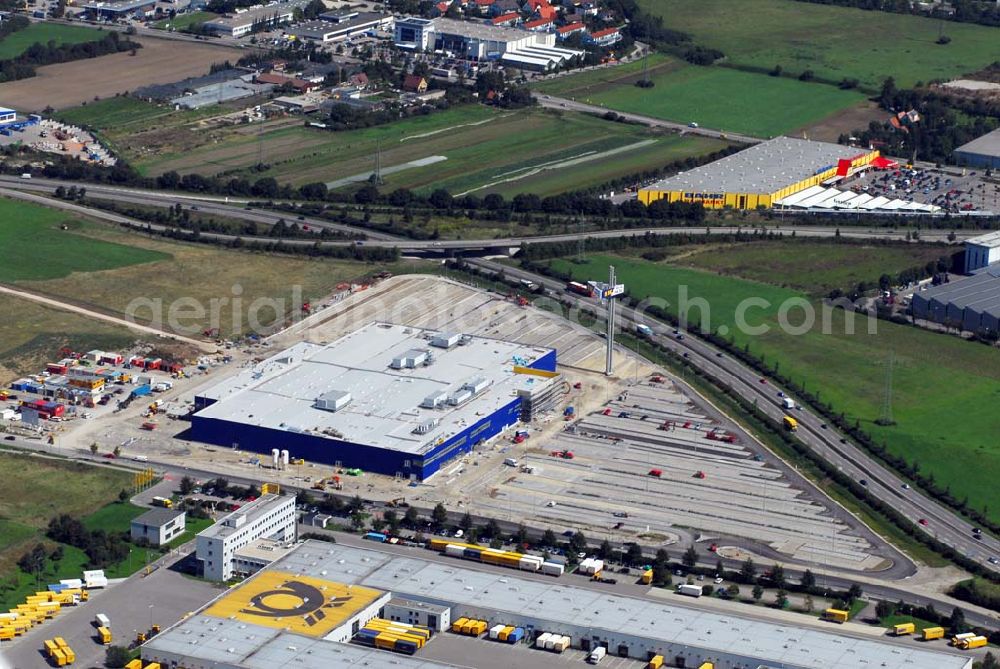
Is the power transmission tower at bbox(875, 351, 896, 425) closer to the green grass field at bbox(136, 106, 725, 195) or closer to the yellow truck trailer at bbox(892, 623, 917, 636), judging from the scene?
the yellow truck trailer at bbox(892, 623, 917, 636)

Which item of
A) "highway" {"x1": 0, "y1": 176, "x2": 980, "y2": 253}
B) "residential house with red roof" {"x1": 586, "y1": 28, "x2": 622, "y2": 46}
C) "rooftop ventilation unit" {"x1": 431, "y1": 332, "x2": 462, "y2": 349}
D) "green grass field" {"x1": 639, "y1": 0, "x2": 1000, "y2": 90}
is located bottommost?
"rooftop ventilation unit" {"x1": 431, "y1": 332, "x2": 462, "y2": 349}

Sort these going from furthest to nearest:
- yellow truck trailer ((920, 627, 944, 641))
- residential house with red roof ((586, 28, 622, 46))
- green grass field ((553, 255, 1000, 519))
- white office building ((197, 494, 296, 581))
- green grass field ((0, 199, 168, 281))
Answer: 1. residential house with red roof ((586, 28, 622, 46))
2. green grass field ((0, 199, 168, 281))
3. green grass field ((553, 255, 1000, 519))
4. white office building ((197, 494, 296, 581))
5. yellow truck trailer ((920, 627, 944, 641))

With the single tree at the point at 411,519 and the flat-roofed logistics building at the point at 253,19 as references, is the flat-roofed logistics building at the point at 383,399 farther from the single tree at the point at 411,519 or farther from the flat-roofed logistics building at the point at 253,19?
the flat-roofed logistics building at the point at 253,19

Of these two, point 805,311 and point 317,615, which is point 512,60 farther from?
point 317,615

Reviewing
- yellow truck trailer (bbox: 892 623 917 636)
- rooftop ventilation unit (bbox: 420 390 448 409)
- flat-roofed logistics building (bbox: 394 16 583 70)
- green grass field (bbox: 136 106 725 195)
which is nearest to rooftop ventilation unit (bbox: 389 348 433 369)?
rooftop ventilation unit (bbox: 420 390 448 409)

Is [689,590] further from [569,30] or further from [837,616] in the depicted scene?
[569,30]

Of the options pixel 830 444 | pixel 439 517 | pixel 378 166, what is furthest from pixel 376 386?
pixel 378 166

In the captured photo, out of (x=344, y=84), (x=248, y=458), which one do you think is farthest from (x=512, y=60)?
(x=248, y=458)
